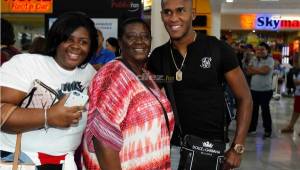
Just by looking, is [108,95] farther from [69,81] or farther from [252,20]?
[252,20]

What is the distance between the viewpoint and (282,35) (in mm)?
28000

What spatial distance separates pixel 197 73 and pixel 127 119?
623mm

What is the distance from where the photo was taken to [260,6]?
13688mm

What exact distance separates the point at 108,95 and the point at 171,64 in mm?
687

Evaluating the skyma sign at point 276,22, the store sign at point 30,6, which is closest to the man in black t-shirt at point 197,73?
the store sign at point 30,6

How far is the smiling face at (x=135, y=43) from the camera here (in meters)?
2.28

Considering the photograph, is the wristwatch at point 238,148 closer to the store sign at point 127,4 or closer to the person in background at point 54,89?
the person in background at point 54,89

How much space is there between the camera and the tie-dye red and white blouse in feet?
6.85

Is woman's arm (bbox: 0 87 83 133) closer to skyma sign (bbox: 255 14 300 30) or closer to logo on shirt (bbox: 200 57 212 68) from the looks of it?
logo on shirt (bbox: 200 57 212 68)

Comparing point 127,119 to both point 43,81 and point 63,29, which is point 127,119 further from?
point 63,29

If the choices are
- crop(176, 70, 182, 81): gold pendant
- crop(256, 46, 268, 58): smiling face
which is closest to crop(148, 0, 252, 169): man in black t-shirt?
crop(176, 70, 182, 81): gold pendant

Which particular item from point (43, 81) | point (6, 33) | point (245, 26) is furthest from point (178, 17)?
point (245, 26)

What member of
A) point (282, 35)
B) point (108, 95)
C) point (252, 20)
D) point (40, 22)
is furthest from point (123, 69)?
point (282, 35)

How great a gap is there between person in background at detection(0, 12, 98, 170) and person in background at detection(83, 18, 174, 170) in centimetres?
10
